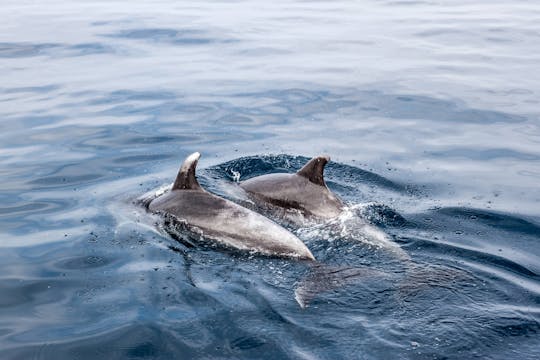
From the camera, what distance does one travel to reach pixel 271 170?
534 inches

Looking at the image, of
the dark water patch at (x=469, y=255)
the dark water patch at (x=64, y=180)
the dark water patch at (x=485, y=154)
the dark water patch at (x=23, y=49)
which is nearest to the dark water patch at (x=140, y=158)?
the dark water patch at (x=64, y=180)

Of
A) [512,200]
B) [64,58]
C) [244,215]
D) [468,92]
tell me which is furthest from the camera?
[64,58]

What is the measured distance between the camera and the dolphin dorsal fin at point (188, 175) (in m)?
9.84

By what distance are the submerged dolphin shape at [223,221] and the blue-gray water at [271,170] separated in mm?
290

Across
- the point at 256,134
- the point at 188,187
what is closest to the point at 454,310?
the point at 188,187

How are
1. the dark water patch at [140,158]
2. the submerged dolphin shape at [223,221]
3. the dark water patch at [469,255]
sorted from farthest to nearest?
the dark water patch at [140,158], the submerged dolphin shape at [223,221], the dark water patch at [469,255]

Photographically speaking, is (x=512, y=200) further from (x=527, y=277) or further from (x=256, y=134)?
(x=256, y=134)

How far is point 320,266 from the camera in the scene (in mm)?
8805

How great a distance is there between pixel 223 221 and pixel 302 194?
2.03 metres

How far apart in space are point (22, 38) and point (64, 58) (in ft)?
12.5

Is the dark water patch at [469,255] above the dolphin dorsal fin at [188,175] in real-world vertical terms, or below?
below

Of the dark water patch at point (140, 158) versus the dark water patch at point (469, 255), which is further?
the dark water patch at point (140, 158)

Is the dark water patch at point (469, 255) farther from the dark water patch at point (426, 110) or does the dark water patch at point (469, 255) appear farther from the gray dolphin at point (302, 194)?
the dark water patch at point (426, 110)

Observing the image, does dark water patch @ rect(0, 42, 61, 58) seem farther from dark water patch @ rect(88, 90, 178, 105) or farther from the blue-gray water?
dark water patch @ rect(88, 90, 178, 105)
